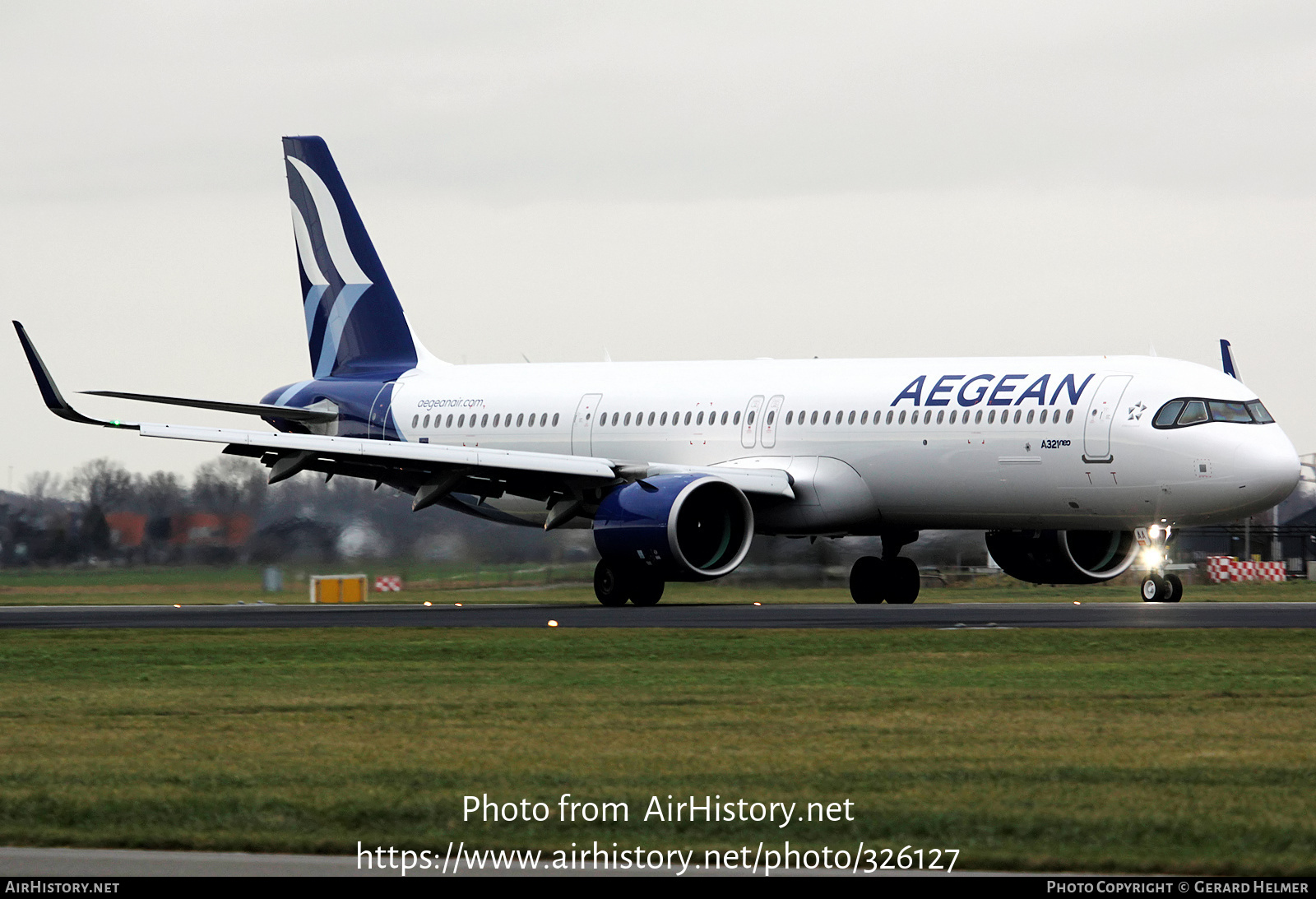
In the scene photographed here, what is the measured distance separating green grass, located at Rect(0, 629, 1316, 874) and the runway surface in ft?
12.8

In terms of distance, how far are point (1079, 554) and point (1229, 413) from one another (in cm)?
509

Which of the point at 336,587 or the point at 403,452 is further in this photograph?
the point at 336,587

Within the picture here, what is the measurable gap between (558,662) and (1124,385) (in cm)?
1486

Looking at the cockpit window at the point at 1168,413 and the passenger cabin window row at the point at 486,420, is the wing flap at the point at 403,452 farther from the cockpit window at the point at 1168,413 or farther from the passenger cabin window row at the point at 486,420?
the cockpit window at the point at 1168,413

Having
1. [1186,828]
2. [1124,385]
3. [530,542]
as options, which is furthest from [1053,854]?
[530,542]

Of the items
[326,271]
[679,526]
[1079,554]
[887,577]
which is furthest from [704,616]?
[326,271]

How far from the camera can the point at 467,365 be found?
42500 mm

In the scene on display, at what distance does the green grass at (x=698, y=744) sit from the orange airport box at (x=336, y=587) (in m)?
17.5

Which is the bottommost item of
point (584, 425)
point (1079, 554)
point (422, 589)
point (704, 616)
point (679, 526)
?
point (422, 589)

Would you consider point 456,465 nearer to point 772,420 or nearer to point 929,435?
point 772,420

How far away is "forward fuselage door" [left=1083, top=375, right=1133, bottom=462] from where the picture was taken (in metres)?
32.2

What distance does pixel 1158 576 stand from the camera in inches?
1312

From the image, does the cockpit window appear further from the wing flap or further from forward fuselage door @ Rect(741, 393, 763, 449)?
the wing flap
